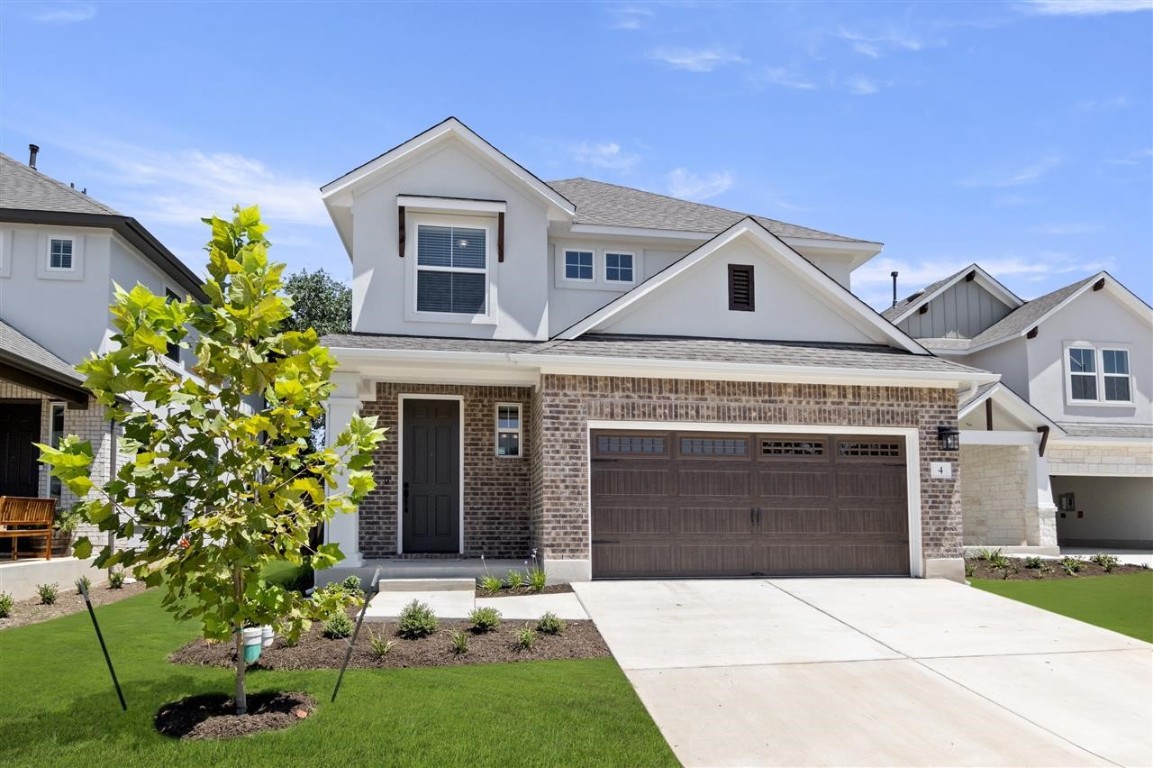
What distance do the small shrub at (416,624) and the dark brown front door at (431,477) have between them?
185 inches

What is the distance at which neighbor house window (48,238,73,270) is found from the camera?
15.4 meters

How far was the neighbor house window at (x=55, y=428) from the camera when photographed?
14672mm

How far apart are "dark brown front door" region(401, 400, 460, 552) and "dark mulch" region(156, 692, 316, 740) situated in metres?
6.91

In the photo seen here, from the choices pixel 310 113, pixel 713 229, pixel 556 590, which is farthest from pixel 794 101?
pixel 556 590

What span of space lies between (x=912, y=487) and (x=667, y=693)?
7.30m

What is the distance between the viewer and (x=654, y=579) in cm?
1210

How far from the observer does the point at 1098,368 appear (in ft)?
67.6

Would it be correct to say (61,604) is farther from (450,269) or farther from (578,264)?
(578,264)

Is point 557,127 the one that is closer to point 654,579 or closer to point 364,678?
point 654,579

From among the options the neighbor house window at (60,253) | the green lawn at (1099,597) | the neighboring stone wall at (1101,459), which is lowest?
the green lawn at (1099,597)

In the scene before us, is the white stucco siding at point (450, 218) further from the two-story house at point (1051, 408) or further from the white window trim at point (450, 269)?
the two-story house at point (1051, 408)

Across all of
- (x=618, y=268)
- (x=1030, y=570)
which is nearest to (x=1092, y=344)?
(x=1030, y=570)

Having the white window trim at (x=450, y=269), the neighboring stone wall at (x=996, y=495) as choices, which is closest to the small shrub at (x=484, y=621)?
the white window trim at (x=450, y=269)

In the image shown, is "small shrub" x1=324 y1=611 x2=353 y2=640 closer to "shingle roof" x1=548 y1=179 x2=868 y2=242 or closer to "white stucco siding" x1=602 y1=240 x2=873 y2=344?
"white stucco siding" x1=602 y1=240 x2=873 y2=344
